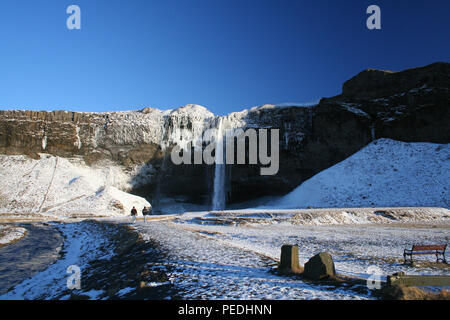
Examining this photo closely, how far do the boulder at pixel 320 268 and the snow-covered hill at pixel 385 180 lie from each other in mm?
30184

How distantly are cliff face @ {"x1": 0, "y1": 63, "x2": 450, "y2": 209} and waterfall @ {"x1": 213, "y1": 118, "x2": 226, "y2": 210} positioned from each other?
1.31m

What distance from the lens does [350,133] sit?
44938 mm

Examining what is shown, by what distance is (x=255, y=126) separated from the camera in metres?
45.8

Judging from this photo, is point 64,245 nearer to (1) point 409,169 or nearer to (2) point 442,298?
(2) point 442,298

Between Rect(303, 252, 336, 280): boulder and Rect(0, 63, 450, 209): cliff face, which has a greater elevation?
Rect(0, 63, 450, 209): cliff face

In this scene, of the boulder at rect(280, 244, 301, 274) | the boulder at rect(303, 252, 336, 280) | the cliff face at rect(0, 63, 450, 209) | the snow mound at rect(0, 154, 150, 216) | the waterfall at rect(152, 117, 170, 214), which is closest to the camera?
the boulder at rect(303, 252, 336, 280)

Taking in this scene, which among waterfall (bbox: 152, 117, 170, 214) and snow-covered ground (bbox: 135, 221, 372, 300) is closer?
snow-covered ground (bbox: 135, 221, 372, 300)

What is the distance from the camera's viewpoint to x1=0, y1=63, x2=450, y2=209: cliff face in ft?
143

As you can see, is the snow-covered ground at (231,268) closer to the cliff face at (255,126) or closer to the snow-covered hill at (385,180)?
the snow-covered hill at (385,180)

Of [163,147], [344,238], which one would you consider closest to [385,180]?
[344,238]

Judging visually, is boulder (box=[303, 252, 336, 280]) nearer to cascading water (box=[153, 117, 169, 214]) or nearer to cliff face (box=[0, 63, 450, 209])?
cliff face (box=[0, 63, 450, 209])

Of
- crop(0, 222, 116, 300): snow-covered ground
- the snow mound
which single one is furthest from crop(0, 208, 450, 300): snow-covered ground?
the snow mound
